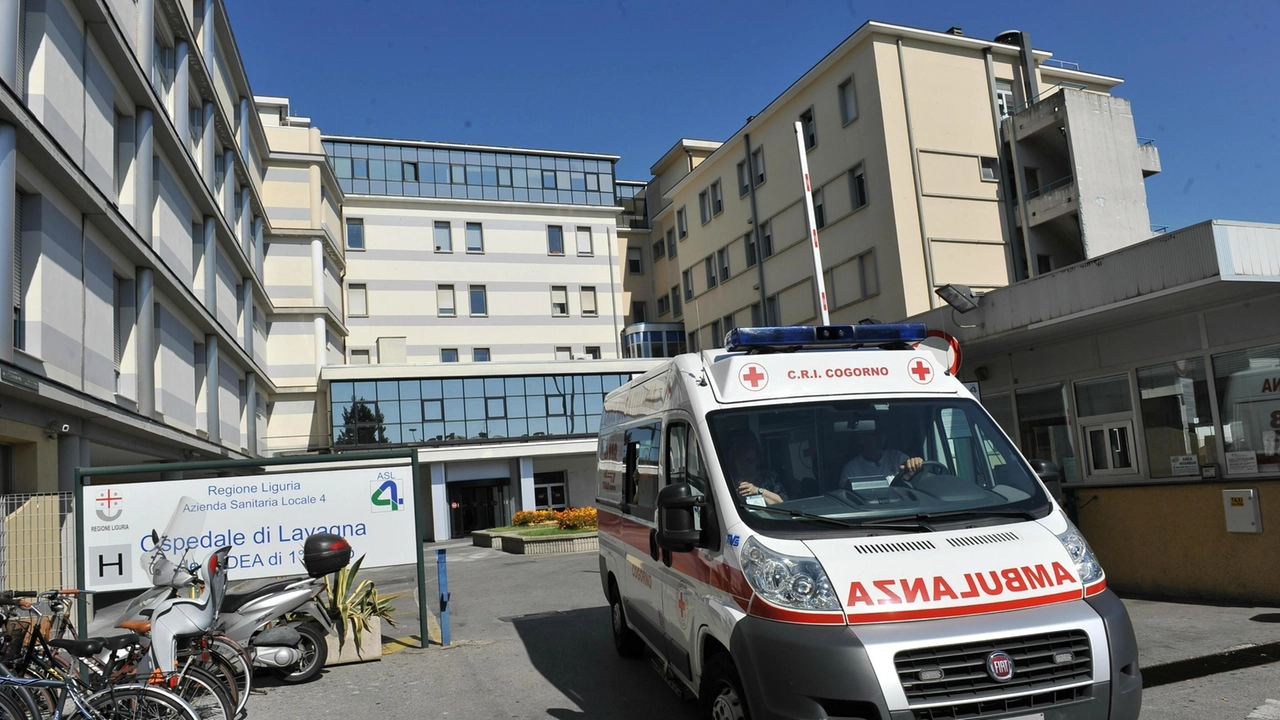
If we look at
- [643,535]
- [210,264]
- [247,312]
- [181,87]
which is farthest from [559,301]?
[643,535]

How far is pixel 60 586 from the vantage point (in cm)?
994

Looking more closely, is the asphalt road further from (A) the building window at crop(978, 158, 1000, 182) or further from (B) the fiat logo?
(A) the building window at crop(978, 158, 1000, 182)

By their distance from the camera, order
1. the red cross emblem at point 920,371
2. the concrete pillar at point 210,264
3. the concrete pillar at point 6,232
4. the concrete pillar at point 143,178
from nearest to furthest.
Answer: the red cross emblem at point 920,371 → the concrete pillar at point 6,232 → the concrete pillar at point 143,178 → the concrete pillar at point 210,264

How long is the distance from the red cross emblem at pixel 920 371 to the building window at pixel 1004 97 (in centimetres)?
2818

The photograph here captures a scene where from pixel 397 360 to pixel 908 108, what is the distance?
2700 centimetres

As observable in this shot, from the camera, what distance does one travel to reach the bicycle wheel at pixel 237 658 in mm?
7316

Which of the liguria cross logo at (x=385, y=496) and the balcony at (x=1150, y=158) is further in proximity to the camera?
the balcony at (x=1150, y=158)

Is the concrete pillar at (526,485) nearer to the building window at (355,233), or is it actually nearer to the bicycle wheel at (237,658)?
the building window at (355,233)

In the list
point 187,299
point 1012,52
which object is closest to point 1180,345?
point 187,299

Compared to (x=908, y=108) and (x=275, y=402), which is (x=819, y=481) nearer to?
(x=908, y=108)

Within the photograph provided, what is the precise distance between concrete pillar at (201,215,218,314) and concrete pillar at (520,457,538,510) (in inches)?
754

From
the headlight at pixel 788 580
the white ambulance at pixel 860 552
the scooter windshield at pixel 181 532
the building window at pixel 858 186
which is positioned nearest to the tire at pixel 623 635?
the white ambulance at pixel 860 552

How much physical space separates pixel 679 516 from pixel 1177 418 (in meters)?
9.52

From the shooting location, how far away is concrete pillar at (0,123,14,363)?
38.8 feet
